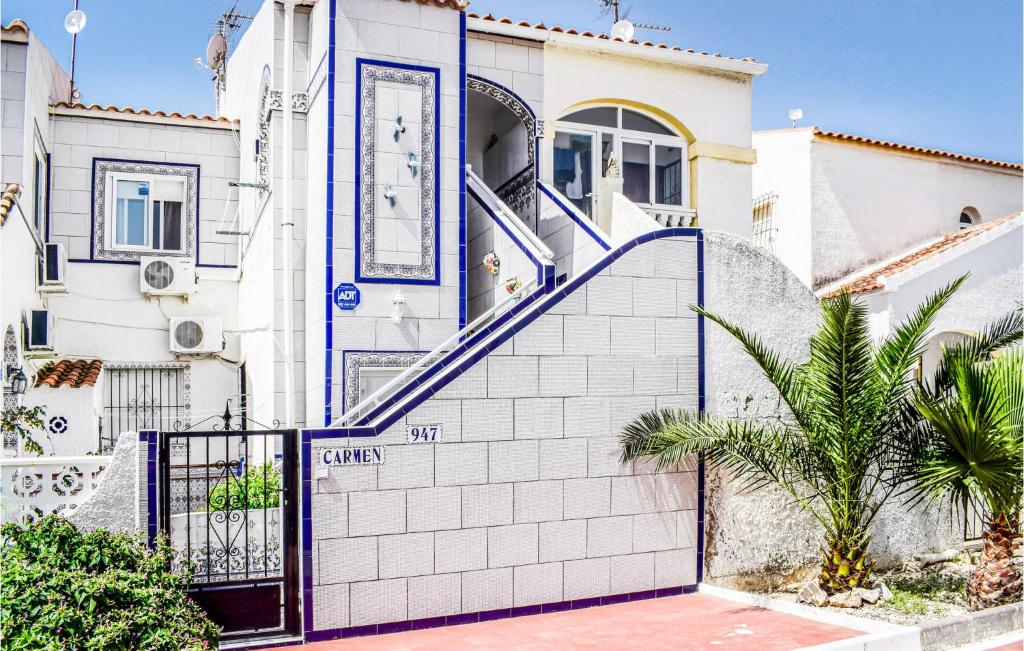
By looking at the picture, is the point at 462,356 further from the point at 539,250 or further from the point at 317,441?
the point at 539,250

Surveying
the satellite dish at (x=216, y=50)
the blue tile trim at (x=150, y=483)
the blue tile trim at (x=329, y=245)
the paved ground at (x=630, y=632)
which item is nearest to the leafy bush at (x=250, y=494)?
the blue tile trim at (x=150, y=483)

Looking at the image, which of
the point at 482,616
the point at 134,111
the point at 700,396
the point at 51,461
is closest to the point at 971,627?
the point at 700,396

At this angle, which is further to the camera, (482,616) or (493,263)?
(493,263)

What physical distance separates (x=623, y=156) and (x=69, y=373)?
30.1ft

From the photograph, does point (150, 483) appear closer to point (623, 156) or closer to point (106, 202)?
point (106, 202)

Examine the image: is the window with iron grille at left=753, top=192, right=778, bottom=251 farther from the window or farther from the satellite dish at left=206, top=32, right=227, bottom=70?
the satellite dish at left=206, top=32, right=227, bottom=70

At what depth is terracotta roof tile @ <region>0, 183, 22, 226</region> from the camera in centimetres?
1125

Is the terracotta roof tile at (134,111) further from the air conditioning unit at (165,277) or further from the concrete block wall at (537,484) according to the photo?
the concrete block wall at (537,484)

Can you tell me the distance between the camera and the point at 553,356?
32.7ft

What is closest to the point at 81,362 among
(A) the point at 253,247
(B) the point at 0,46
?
(A) the point at 253,247

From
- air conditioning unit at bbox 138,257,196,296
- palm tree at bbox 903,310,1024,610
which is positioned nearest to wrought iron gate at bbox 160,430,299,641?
palm tree at bbox 903,310,1024,610

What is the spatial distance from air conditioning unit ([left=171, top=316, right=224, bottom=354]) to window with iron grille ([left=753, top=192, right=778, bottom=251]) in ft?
34.4

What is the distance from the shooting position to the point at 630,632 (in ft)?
29.3

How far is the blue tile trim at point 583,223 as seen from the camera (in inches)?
487
